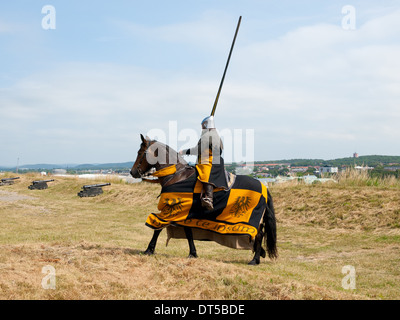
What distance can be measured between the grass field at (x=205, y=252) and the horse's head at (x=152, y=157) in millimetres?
1543

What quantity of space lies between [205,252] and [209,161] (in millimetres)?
3558

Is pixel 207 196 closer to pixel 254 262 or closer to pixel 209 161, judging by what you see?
pixel 209 161

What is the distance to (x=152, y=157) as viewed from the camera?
7.38 metres

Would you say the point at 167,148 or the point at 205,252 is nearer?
the point at 167,148

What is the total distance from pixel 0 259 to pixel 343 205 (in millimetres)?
11225

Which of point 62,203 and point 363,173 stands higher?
point 363,173

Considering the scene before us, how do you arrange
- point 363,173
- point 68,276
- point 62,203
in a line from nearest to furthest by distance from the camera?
point 68,276 < point 363,173 < point 62,203

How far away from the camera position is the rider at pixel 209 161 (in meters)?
6.89

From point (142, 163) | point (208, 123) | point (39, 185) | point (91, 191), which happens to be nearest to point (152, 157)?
point (142, 163)

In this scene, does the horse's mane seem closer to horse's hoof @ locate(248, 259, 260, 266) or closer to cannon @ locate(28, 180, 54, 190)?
horse's hoof @ locate(248, 259, 260, 266)
